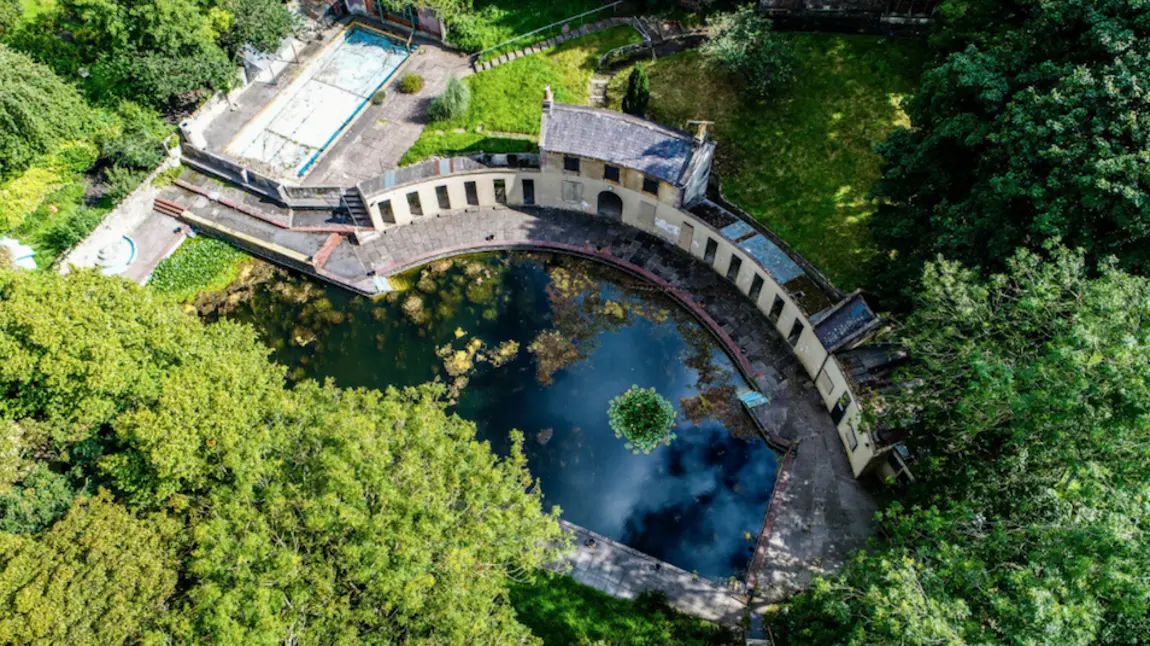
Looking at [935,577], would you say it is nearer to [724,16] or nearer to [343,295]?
[343,295]

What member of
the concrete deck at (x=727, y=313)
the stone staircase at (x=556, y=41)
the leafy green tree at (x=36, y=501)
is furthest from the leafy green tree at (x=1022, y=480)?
the stone staircase at (x=556, y=41)

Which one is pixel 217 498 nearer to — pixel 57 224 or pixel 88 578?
pixel 88 578

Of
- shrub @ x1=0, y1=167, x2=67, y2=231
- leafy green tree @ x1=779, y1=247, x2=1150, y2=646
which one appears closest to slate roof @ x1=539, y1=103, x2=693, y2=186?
leafy green tree @ x1=779, y1=247, x2=1150, y2=646

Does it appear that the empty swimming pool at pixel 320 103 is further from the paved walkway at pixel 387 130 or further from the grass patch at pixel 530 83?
the grass patch at pixel 530 83

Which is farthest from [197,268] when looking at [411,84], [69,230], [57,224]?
[411,84]

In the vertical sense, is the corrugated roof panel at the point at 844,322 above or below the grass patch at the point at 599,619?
above

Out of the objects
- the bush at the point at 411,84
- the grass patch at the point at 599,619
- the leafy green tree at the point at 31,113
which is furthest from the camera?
the bush at the point at 411,84

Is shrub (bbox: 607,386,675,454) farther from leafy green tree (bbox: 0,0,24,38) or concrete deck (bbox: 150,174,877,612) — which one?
leafy green tree (bbox: 0,0,24,38)

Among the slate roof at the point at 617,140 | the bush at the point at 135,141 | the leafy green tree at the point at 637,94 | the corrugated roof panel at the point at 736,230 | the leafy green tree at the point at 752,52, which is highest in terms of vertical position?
the leafy green tree at the point at 752,52
